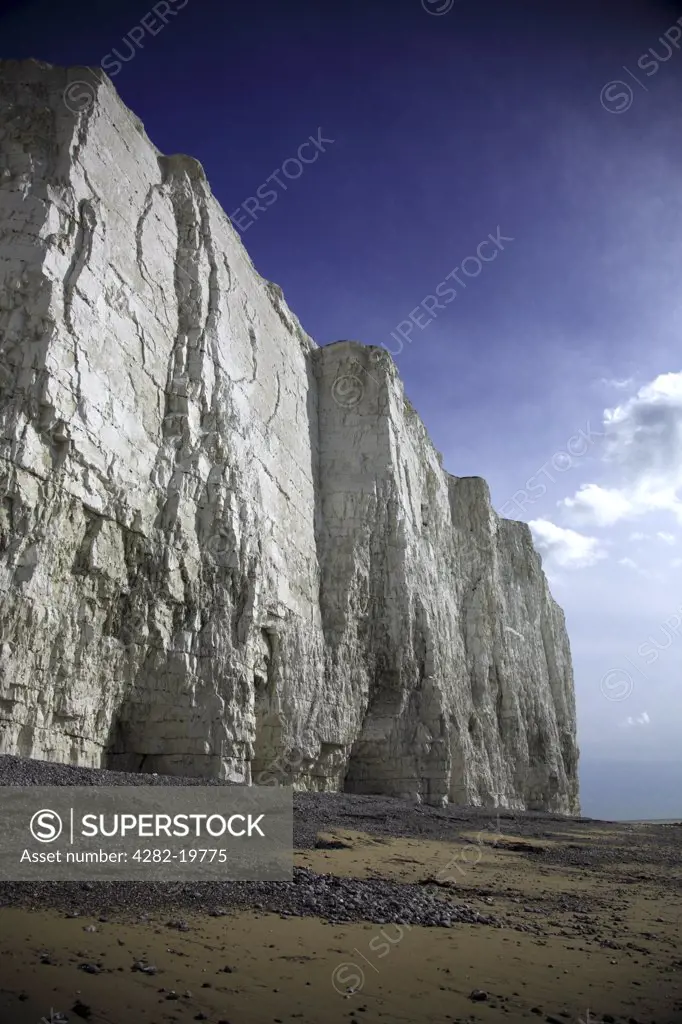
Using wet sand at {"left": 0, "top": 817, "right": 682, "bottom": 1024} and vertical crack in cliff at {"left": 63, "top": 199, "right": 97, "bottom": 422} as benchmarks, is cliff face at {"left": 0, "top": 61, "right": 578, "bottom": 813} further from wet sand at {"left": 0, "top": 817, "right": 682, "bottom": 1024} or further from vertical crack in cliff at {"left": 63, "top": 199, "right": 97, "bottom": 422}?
wet sand at {"left": 0, "top": 817, "right": 682, "bottom": 1024}

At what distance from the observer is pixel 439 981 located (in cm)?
483

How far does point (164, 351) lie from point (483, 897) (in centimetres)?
1472

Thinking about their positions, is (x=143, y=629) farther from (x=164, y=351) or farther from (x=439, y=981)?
(x=439, y=981)

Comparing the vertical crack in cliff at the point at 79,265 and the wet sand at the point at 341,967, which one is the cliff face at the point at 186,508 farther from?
the wet sand at the point at 341,967

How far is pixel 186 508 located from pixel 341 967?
13.3m

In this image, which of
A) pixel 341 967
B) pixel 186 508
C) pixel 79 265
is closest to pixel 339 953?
pixel 341 967

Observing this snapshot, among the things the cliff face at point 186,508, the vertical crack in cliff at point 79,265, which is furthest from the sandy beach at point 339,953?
the vertical crack in cliff at point 79,265

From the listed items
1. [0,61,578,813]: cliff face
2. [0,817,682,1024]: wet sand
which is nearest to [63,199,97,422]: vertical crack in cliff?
[0,61,578,813]: cliff face

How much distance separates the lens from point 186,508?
17.2 metres

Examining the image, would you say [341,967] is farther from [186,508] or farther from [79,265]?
[79,265]

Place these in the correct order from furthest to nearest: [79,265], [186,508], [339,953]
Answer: [186,508] < [79,265] < [339,953]

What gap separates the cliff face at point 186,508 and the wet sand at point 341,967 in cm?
825

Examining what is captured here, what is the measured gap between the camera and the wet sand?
398 cm

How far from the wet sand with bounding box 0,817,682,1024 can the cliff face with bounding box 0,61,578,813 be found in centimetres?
825
